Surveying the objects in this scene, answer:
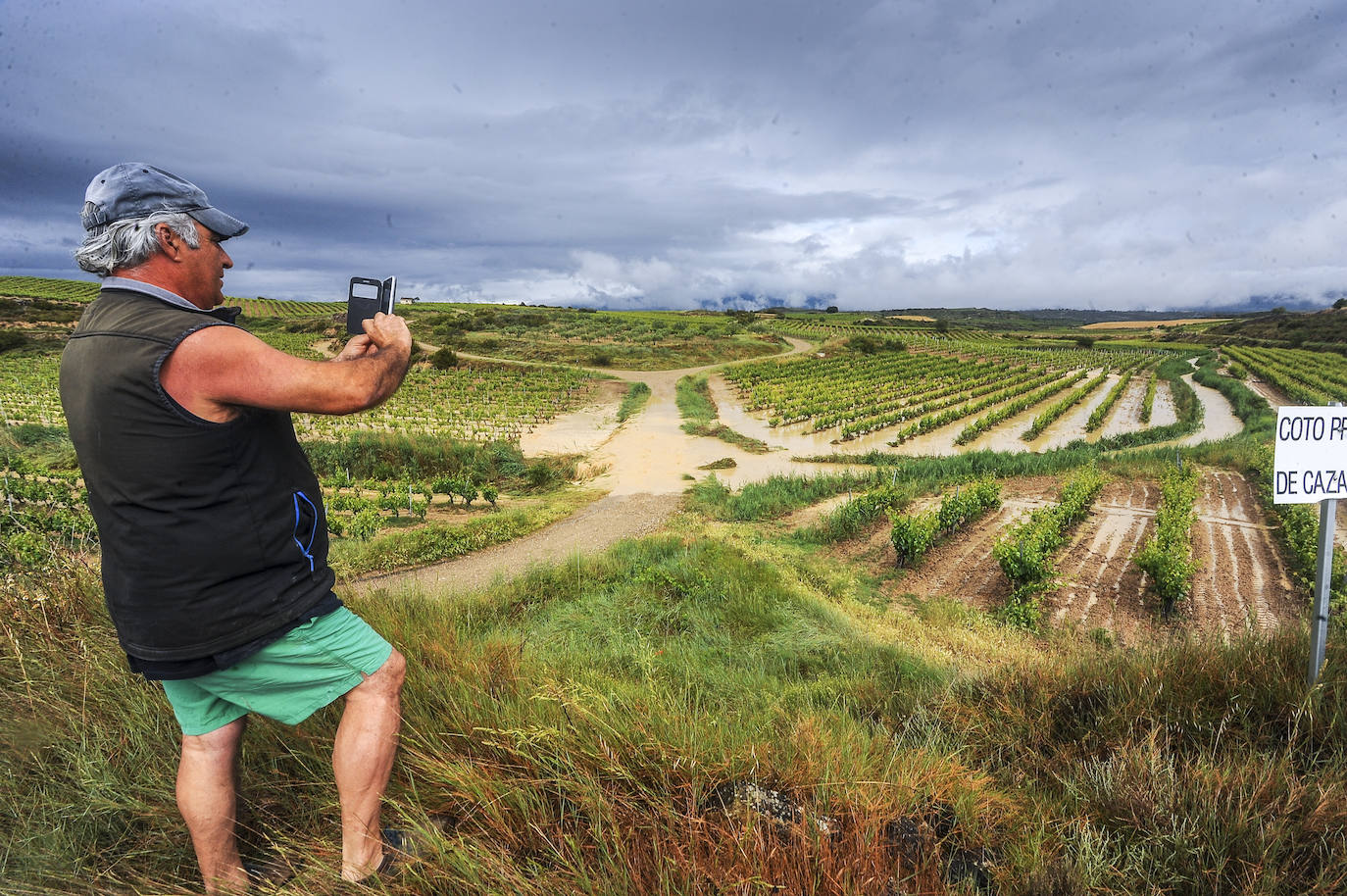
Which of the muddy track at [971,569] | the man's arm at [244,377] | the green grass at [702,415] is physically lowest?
the muddy track at [971,569]

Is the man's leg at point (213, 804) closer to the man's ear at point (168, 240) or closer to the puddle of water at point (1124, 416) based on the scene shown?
the man's ear at point (168, 240)

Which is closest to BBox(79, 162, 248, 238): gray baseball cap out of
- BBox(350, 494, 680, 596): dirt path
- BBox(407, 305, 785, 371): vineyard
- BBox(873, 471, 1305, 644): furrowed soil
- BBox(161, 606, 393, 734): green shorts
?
BBox(161, 606, 393, 734): green shorts

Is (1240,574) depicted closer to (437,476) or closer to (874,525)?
(874,525)

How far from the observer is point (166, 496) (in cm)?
152

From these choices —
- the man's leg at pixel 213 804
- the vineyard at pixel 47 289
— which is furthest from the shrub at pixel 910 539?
the vineyard at pixel 47 289

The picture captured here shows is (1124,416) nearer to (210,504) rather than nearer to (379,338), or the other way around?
(379,338)

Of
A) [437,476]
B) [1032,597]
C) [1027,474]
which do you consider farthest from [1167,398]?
[437,476]

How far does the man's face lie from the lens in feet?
5.68

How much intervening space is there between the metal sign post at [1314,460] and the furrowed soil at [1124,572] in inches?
200

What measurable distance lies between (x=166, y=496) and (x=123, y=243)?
2.42 ft

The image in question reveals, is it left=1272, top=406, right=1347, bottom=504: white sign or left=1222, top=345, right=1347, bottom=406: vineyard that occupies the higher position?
left=1222, top=345, right=1347, bottom=406: vineyard

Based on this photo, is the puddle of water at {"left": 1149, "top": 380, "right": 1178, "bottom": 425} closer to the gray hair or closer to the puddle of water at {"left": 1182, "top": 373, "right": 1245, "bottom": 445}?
the puddle of water at {"left": 1182, "top": 373, "right": 1245, "bottom": 445}

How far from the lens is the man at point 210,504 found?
1501mm

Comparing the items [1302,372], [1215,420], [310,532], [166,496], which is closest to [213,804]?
[310,532]
